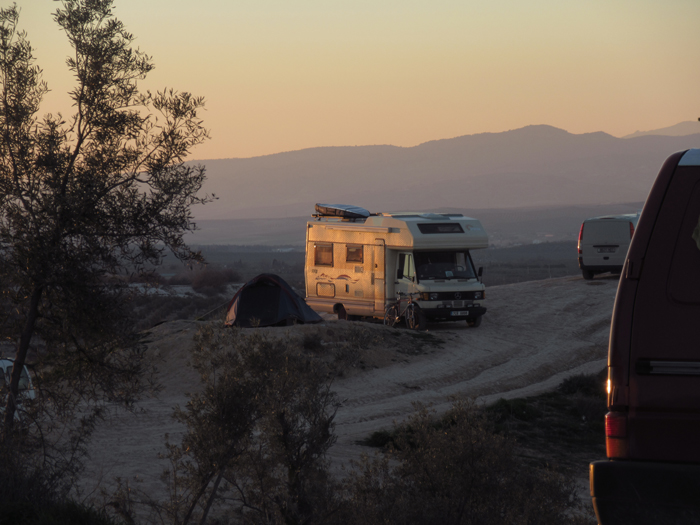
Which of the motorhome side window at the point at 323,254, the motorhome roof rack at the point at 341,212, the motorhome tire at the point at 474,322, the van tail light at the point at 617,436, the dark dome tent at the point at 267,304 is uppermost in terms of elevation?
the motorhome roof rack at the point at 341,212

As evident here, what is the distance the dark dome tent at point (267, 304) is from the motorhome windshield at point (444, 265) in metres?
3.41

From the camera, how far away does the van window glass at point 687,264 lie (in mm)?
3510

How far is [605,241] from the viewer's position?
27297mm

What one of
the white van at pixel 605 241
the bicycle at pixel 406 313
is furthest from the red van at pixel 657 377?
the white van at pixel 605 241

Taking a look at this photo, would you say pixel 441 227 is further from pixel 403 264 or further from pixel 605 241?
pixel 605 241

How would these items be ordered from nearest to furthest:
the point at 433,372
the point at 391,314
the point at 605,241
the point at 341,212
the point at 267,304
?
the point at 433,372 → the point at 267,304 → the point at 391,314 → the point at 341,212 → the point at 605,241

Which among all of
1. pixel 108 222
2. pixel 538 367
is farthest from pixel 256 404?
pixel 538 367

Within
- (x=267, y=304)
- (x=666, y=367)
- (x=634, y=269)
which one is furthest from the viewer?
(x=267, y=304)

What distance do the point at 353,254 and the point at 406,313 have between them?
2256 millimetres

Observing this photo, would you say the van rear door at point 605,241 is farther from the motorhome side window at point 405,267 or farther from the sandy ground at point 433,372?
the motorhome side window at point 405,267

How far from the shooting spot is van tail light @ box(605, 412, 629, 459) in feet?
11.7

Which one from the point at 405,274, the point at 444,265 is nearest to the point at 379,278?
the point at 405,274

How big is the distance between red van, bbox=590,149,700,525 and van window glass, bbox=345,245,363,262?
54.7 feet

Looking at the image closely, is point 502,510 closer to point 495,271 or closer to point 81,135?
point 81,135
